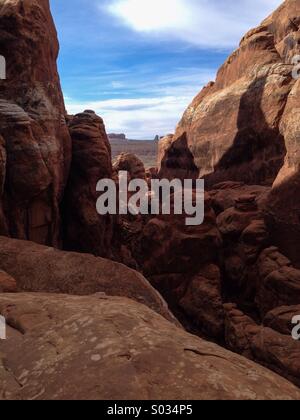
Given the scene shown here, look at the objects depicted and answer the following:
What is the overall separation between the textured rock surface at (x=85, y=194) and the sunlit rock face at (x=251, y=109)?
11.3 m

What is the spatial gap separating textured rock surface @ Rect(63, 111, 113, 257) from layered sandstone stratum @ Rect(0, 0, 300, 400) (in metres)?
0.09

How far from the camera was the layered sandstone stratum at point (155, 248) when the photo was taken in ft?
19.0

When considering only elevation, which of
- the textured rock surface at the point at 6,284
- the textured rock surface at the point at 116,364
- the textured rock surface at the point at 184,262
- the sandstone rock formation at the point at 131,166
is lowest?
the textured rock surface at the point at 184,262

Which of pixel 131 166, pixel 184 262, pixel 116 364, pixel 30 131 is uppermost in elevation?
pixel 30 131

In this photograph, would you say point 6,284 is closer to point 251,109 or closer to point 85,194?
point 85,194

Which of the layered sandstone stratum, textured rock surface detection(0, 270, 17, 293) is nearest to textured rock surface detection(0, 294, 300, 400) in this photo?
the layered sandstone stratum

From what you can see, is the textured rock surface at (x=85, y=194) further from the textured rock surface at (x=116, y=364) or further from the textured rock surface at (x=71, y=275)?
the textured rock surface at (x=116, y=364)

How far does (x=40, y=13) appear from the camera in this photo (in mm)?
26656

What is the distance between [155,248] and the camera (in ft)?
85.0

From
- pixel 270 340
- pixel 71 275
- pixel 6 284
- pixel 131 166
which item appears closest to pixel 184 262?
pixel 270 340

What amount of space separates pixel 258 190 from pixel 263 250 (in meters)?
6.12

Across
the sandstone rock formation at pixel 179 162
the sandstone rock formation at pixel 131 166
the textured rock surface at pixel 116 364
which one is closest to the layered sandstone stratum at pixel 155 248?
the textured rock surface at pixel 116 364

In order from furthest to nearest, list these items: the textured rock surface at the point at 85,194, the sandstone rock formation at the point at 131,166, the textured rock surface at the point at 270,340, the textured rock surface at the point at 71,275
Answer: the sandstone rock formation at the point at 131,166 → the textured rock surface at the point at 85,194 → the textured rock surface at the point at 270,340 → the textured rock surface at the point at 71,275

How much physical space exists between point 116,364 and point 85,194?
2426 cm
